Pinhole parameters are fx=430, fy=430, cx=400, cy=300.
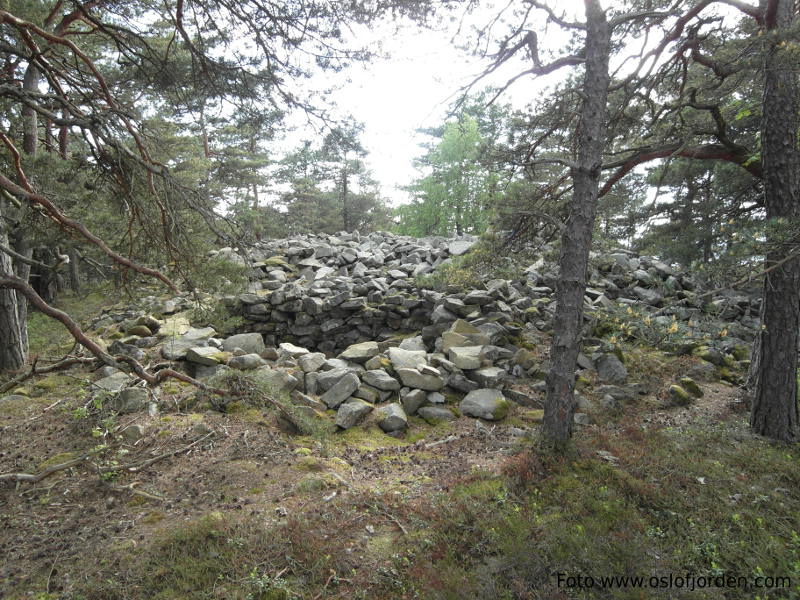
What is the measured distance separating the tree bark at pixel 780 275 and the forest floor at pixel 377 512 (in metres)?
0.59

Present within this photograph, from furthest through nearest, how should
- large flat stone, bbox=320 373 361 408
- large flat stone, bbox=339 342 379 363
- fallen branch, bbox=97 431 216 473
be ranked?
large flat stone, bbox=339 342 379 363, large flat stone, bbox=320 373 361 408, fallen branch, bbox=97 431 216 473

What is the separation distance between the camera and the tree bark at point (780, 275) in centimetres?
543

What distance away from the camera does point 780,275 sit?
5.56m

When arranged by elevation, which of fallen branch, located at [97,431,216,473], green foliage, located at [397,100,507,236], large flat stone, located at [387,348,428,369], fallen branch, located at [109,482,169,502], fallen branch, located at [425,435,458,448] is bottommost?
fallen branch, located at [425,435,458,448]

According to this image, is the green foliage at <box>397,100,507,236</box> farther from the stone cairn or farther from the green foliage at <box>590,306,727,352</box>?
the green foliage at <box>590,306,727,352</box>

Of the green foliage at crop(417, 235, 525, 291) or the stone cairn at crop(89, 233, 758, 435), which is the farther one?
the stone cairn at crop(89, 233, 758, 435)

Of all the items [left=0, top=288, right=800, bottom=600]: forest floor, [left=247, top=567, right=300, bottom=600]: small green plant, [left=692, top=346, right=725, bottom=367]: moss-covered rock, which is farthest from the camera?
[left=692, top=346, right=725, bottom=367]: moss-covered rock

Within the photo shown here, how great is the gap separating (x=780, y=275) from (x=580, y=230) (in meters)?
3.03

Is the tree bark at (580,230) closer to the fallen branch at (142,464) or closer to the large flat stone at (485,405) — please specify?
the large flat stone at (485,405)

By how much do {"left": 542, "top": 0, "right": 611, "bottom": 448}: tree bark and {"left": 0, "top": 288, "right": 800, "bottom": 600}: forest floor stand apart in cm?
73

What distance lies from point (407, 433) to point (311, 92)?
193 inches

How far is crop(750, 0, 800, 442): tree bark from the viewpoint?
5.43 metres

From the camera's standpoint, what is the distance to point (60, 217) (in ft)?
12.1

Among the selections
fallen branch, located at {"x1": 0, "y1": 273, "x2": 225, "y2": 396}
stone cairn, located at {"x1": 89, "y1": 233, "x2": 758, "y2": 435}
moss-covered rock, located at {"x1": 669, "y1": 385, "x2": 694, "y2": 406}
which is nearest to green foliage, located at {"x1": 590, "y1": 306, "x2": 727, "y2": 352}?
stone cairn, located at {"x1": 89, "y1": 233, "x2": 758, "y2": 435}
